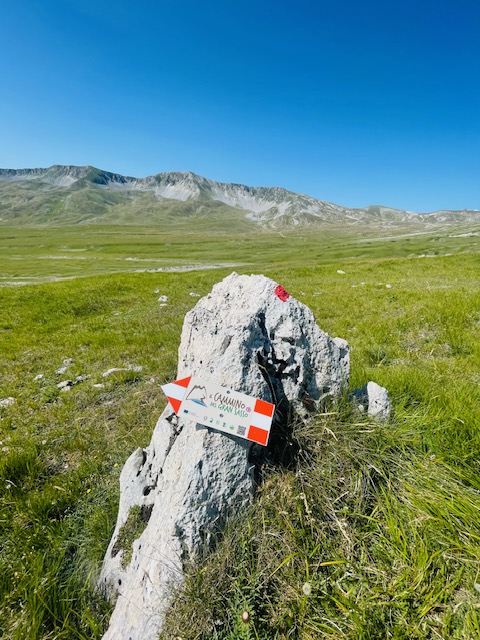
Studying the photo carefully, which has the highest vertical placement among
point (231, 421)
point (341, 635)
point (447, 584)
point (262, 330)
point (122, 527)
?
point (262, 330)

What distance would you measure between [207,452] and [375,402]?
2475 mm

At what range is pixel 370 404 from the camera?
4191mm

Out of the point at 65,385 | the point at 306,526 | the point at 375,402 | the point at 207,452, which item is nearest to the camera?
the point at 306,526

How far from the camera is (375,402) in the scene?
13.8 ft

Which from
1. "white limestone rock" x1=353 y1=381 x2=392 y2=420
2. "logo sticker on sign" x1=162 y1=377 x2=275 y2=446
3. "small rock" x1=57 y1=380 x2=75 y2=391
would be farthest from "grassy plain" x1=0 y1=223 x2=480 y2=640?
"small rock" x1=57 y1=380 x2=75 y2=391

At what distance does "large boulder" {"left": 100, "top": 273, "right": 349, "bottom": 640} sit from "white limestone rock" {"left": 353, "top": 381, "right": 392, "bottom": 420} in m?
0.40

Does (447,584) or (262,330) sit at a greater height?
(262,330)

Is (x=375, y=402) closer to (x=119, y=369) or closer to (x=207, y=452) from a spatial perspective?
(x=207, y=452)

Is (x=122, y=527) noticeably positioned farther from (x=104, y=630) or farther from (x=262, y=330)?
(x=262, y=330)

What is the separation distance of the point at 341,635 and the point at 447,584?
2.87 feet

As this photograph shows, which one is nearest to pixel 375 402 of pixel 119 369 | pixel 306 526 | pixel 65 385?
pixel 306 526

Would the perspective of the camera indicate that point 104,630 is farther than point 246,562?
Yes

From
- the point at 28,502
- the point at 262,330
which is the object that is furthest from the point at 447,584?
the point at 28,502

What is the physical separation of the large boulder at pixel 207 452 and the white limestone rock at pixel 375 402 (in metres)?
0.40
